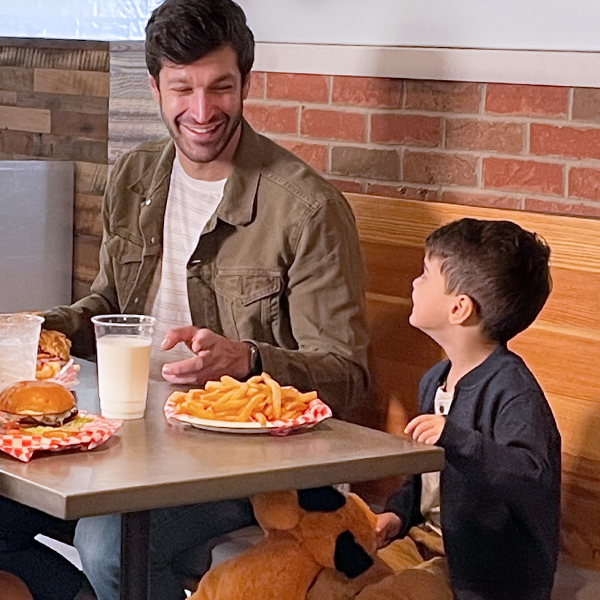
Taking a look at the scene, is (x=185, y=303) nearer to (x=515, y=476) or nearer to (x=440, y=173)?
(x=440, y=173)

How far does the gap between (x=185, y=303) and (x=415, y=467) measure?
3.19ft

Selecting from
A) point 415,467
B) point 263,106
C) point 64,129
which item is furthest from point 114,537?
point 64,129

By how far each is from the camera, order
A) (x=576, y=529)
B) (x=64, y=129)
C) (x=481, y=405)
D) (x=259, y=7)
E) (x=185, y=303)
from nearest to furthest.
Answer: (x=481, y=405) → (x=576, y=529) → (x=185, y=303) → (x=259, y=7) → (x=64, y=129)

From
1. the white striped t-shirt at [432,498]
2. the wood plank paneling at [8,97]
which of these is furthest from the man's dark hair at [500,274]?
the wood plank paneling at [8,97]

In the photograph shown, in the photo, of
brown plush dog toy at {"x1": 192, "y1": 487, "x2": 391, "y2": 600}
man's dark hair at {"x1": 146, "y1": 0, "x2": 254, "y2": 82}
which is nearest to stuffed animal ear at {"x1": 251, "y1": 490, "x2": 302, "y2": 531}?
brown plush dog toy at {"x1": 192, "y1": 487, "x2": 391, "y2": 600}

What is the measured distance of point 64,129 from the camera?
3715 millimetres

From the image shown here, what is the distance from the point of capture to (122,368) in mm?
1802

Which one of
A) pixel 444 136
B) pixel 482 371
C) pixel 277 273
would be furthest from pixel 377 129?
pixel 482 371

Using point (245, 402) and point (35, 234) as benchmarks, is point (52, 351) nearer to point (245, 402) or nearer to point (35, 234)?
point (245, 402)

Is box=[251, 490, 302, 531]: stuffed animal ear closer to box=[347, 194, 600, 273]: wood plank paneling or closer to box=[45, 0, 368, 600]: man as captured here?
box=[45, 0, 368, 600]: man

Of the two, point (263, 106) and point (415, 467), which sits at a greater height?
point (263, 106)

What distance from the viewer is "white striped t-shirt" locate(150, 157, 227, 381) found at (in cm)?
254

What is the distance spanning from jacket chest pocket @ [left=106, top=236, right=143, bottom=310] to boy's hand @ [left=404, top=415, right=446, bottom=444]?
932 mm

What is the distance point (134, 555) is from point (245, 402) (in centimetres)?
26
